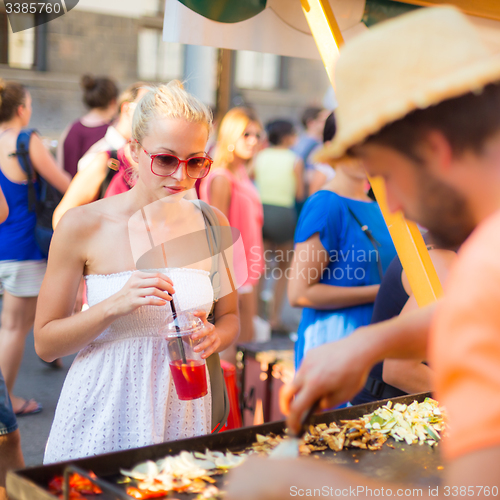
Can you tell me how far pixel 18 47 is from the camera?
42.3 feet

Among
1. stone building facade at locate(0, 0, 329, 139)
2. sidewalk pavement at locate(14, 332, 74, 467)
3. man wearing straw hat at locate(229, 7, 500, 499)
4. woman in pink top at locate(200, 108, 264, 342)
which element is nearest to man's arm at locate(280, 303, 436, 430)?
man wearing straw hat at locate(229, 7, 500, 499)

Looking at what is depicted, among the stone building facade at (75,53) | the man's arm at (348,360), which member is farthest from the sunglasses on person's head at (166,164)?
the stone building facade at (75,53)

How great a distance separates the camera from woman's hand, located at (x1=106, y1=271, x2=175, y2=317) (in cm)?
157

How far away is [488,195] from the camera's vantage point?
701 millimetres

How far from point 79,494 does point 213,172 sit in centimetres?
357

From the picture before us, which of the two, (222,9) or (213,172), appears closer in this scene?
(222,9)

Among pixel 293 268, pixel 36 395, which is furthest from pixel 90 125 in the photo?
pixel 293 268

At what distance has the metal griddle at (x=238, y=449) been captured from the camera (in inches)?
45.0

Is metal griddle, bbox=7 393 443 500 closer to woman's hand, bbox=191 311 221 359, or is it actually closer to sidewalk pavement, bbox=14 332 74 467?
woman's hand, bbox=191 311 221 359

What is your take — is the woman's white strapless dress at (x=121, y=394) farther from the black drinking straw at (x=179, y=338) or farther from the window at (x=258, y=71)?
the window at (x=258, y=71)

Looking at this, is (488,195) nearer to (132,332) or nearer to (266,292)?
(132,332)

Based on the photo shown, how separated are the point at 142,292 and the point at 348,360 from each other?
0.77 meters

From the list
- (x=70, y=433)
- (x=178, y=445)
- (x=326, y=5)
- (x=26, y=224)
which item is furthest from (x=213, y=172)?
(x=178, y=445)

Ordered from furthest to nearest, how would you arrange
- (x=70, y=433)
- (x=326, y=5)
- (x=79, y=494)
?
(x=326, y=5) < (x=70, y=433) < (x=79, y=494)
